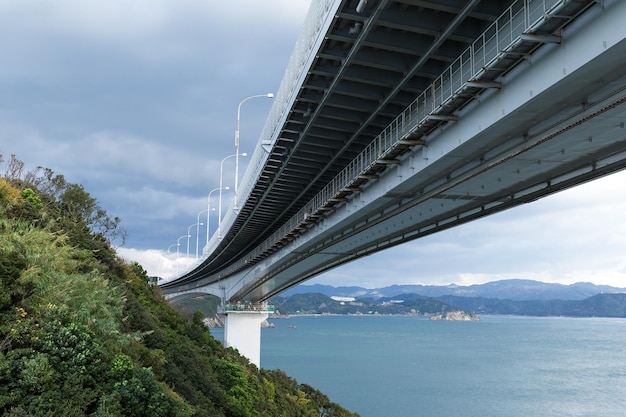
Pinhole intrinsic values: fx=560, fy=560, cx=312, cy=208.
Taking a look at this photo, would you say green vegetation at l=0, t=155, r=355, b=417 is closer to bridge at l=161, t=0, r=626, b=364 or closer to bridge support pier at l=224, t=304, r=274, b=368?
bridge at l=161, t=0, r=626, b=364

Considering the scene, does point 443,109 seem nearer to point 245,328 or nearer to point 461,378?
point 245,328

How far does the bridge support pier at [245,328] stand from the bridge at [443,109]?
30010 mm

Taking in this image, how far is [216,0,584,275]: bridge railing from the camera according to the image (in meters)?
11.6

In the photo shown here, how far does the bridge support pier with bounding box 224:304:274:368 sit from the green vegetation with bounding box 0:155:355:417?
3850cm

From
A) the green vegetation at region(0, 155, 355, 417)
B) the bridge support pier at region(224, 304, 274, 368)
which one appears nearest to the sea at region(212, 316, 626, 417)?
the bridge support pier at region(224, 304, 274, 368)

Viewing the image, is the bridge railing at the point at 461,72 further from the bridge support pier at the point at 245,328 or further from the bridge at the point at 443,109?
the bridge support pier at the point at 245,328

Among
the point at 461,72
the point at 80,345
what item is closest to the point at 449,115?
the point at 461,72

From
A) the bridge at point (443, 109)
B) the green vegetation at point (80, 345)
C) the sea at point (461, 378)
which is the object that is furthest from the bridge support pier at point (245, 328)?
the green vegetation at point (80, 345)

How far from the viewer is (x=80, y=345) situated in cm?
926

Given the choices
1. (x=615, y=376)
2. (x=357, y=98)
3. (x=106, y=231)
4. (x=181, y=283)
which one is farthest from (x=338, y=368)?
(x=357, y=98)

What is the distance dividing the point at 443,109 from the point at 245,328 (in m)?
46.8

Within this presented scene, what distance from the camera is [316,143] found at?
23047mm

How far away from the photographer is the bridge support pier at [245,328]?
56000 millimetres

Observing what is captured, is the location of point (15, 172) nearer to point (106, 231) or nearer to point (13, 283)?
point (106, 231)
